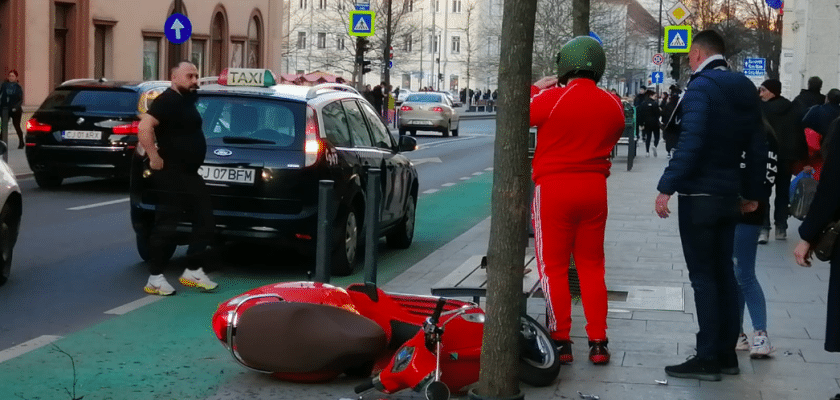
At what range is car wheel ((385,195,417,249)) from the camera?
1308 centimetres

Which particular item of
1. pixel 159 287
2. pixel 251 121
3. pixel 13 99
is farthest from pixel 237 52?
pixel 159 287

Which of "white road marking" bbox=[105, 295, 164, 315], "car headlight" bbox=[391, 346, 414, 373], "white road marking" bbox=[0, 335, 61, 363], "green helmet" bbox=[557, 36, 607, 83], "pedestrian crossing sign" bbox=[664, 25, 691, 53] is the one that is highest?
"pedestrian crossing sign" bbox=[664, 25, 691, 53]

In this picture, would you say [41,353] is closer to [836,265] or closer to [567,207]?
[567,207]

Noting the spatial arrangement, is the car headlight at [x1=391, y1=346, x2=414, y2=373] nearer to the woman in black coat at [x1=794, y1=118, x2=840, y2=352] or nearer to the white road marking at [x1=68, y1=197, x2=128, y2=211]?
the woman in black coat at [x1=794, y1=118, x2=840, y2=352]

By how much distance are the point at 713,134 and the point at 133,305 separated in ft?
14.8

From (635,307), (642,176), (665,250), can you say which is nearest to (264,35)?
(642,176)

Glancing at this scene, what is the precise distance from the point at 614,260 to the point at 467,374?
5778mm

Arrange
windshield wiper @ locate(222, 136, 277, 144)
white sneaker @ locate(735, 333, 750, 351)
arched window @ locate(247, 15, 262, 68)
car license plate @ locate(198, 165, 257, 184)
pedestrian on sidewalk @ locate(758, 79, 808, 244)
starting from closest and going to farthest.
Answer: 1. white sneaker @ locate(735, 333, 750, 351)
2. car license plate @ locate(198, 165, 257, 184)
3. windshield wiper @ locate(222, 136, 277, 144)
4. pedestrian on sidewalk @ locate(758, 79, 808, 244)
5. arched window @ locate(247, 15, 262, 68)

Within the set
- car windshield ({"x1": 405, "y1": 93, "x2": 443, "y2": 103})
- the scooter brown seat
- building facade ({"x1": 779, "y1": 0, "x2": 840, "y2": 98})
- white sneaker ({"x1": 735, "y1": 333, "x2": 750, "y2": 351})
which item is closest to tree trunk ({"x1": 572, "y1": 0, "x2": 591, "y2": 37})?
white sneaker ({"x1": 735, "y1": 333, "x2": 750, "y2": 351})

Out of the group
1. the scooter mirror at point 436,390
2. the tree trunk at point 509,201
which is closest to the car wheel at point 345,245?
the scooter mirror at point 436,390

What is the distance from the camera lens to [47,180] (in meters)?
19.2

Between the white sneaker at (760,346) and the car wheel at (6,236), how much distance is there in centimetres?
569

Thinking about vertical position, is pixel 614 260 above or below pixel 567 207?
below

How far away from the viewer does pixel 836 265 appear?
5.99 meters
